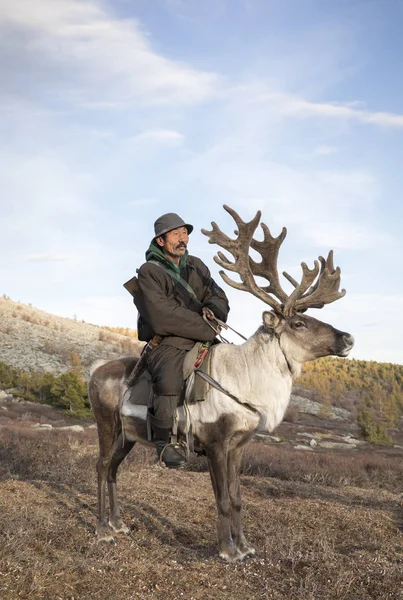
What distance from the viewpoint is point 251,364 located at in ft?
20.2

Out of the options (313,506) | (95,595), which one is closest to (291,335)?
(95,595)

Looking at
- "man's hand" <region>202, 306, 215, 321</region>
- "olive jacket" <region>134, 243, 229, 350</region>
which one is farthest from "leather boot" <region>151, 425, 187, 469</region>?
"man's hand" <region>202, 306, 215, 321</region>

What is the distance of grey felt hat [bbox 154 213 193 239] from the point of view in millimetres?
6461

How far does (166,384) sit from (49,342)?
161ft

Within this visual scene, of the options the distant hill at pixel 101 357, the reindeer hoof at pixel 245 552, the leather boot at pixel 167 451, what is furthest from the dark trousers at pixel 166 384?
the distant hill at pixel 101 357

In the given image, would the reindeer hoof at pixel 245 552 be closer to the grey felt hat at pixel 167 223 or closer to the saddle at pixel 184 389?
the saddle at pixel 184 389

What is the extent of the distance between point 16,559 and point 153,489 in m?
4.63

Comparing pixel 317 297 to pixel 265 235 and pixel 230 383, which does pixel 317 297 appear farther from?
pixel 230 383

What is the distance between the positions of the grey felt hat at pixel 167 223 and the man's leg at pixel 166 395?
52.3 inches

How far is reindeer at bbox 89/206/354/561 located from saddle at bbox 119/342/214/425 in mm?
95

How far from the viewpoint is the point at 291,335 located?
611 centimetres

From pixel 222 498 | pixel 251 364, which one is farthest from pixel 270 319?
pixel 222 498

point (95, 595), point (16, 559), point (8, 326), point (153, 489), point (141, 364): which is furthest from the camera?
point (8, 326)

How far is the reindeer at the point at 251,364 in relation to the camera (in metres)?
5.94
